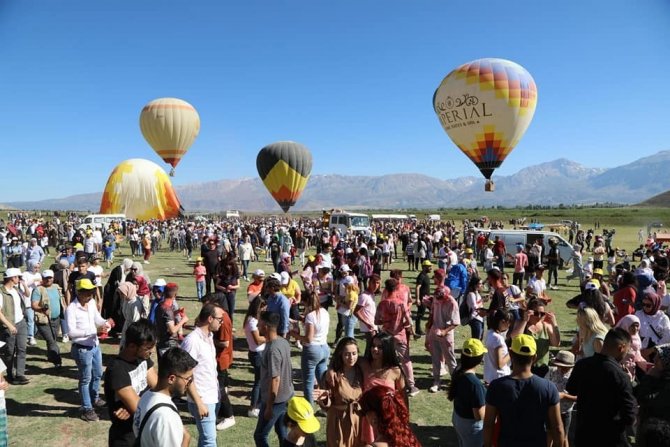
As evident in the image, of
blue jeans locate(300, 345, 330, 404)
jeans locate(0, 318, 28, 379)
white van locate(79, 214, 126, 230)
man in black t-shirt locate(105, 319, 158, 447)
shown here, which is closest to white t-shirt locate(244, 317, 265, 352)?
blue jeans locate(300, 345, 330, 404)

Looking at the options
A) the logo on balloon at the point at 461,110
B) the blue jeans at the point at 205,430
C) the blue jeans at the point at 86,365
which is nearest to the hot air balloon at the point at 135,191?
the logo on balloon at the point at 461,110

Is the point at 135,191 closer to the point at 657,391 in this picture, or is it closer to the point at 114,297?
the point at 114,297

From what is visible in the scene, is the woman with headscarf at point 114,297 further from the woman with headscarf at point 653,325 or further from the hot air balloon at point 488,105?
the hot air balloon at point 488,105

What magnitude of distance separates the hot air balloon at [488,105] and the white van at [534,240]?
404cm

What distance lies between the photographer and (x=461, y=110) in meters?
22.6

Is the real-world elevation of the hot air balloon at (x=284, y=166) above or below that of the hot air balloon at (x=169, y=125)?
below

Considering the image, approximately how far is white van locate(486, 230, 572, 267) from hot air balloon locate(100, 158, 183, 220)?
1402 inches

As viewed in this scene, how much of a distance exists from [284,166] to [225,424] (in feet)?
101

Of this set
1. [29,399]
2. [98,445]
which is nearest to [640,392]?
[98,445]

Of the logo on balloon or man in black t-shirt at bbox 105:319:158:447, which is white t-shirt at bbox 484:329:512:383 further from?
the logo on balloon

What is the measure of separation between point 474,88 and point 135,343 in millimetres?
21137

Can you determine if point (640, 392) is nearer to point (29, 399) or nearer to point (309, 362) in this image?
point (309, 362)

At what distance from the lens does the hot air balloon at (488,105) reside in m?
21.4

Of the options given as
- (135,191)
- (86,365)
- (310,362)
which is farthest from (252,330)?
(135,191)
